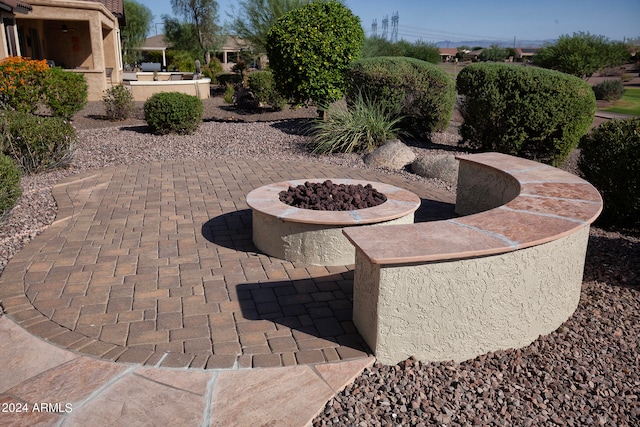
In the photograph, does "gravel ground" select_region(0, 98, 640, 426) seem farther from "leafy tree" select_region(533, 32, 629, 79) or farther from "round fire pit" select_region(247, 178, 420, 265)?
"leafy tree" select_region(533, 32, 629, 79)

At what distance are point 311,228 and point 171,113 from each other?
7.18 m

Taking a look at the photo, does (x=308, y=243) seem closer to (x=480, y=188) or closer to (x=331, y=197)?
(x=331, y=197)

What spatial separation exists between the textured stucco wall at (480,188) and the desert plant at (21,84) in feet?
31.5

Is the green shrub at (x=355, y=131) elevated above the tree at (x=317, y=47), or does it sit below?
below

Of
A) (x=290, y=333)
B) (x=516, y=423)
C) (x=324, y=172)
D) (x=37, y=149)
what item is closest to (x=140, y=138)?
(x=37, y=149)

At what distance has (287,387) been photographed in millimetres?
2959

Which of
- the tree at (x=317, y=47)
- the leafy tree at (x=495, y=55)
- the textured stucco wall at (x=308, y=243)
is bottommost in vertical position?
the textured stucco wall at (x=308, y=243)

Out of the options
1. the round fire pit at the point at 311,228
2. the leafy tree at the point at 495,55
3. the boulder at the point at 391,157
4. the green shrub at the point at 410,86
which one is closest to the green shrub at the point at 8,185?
the round fire pit at the point at 311,228

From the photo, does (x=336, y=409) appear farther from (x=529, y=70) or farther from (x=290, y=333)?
(x=529, y=70)

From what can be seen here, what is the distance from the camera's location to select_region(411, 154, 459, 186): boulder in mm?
8094

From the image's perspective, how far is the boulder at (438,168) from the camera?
26.6 feet

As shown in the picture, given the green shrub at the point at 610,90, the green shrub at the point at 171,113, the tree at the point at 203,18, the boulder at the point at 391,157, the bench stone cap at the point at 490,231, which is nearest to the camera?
the bench stone cap at the point at 490,231

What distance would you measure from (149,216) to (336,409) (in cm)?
397

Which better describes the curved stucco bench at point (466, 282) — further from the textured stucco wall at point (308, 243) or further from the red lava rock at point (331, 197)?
the red lava rock at point (331, 197)
